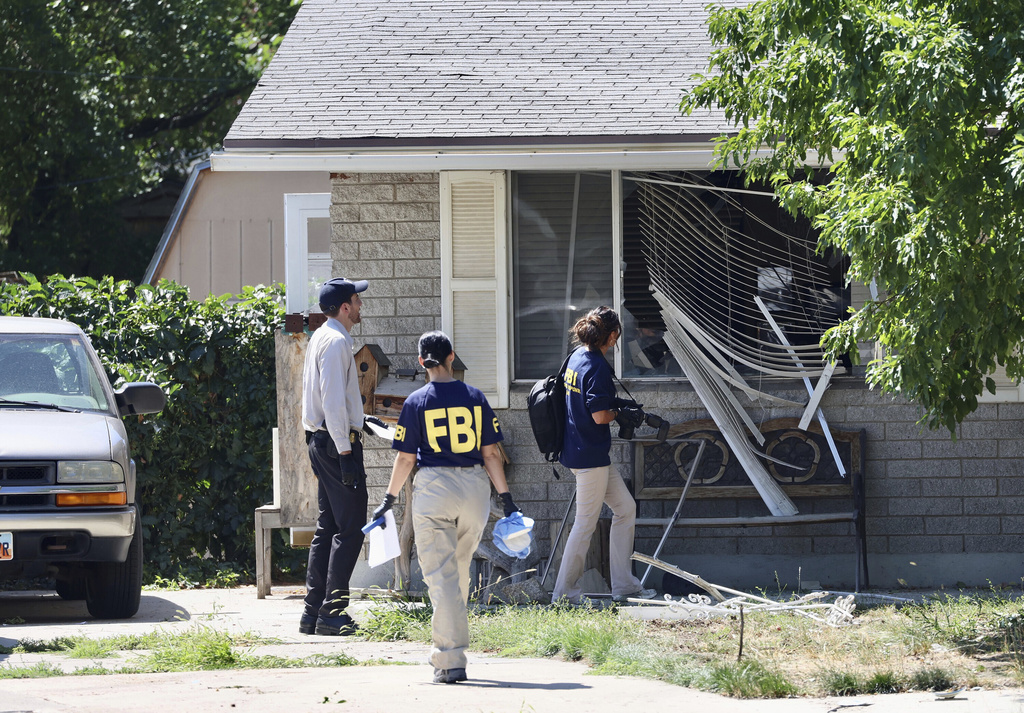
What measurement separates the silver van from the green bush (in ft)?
4.69

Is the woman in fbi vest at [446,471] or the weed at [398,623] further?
the weed at [398,623]

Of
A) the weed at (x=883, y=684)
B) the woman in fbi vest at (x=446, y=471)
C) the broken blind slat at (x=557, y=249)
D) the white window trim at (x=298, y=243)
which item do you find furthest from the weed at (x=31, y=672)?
the white window trim at (x=298, y=243)

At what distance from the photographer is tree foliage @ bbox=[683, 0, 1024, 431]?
582 centimetres

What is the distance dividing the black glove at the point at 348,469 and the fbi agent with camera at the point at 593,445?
1481 mm

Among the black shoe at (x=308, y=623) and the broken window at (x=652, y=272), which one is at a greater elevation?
the broken window at (x=652, y=272)

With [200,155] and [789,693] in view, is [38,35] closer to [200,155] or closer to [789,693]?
[200,155]

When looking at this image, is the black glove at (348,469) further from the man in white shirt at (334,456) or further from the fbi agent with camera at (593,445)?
the fbi agent with camera at (593,445)

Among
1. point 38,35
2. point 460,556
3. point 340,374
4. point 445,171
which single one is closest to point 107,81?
point 38,35

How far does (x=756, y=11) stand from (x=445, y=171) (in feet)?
9.41

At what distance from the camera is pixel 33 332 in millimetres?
8445

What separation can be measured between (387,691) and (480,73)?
18.3 ft

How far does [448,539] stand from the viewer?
20.1ft

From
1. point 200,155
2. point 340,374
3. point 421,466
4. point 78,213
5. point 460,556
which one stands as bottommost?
point 460,556

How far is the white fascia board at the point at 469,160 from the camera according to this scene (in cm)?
873
